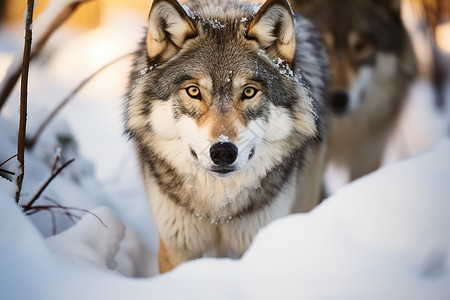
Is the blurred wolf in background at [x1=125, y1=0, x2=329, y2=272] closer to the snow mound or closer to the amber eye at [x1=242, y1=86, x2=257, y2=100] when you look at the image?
the amber eye at [x1=242, y1=86, x2=257, y2=100]

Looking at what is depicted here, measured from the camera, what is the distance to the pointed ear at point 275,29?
2036 millimetres

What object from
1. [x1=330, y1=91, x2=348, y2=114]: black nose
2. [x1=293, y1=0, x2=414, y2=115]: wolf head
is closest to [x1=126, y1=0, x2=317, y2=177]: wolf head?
[x1=330, y1=91, x2=348, y2=114]: black nose

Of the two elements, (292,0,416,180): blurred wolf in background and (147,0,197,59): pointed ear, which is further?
(292,0,416,180): blurred wolf in background

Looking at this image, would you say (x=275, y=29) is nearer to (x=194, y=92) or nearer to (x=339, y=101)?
(x=194, y=92)

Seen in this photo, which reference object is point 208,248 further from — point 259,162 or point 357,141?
point 357,141

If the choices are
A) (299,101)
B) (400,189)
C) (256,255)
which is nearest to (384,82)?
(299,101)

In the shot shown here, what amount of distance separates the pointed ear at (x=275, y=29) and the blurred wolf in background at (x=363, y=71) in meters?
1.78

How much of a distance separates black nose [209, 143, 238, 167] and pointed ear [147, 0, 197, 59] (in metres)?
0.62

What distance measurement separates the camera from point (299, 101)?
87.5 inches

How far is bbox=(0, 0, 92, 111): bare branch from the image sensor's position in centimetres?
222

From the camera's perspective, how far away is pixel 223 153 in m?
1.84

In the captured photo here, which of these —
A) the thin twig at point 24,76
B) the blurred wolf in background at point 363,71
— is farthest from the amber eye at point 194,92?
the blurred wolf in background at point 363,71

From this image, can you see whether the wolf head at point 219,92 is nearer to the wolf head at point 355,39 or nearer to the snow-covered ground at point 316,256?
the snow-covered ground at point 316,256

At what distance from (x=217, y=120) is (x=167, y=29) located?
0.54 meters
